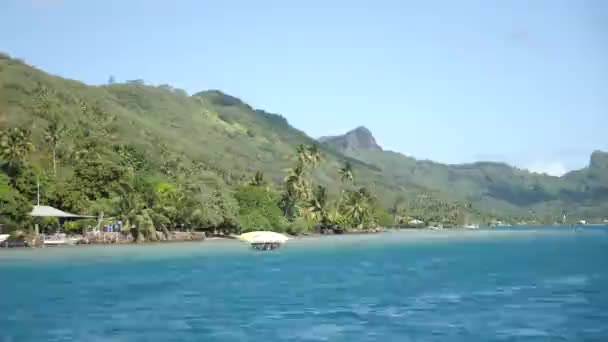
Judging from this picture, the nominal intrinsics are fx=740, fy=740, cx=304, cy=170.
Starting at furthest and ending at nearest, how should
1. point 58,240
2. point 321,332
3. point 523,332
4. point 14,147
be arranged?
point 14,147 → point 58,240 → point 321,332 → point 523,332

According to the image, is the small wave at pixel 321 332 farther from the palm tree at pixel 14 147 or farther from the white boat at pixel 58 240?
the palm tree at pixel 14 147

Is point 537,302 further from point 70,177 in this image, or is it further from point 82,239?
point 70,177

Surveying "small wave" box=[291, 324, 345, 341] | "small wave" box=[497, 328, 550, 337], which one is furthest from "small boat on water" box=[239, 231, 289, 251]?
"small wave" box=[497, 328, 550, 337]

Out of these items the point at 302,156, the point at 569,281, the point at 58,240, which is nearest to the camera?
the point at 569,281

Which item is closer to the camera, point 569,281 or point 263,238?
point 569,281

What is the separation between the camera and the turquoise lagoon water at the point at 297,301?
37469mm

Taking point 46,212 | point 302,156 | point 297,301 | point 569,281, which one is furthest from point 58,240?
point 569,281

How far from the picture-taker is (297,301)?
167 feet

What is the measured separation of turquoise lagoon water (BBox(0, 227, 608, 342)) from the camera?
37.5 m

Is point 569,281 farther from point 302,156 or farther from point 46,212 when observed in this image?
point 302,156

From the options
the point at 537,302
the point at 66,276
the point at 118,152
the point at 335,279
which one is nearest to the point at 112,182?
the point at 118,152

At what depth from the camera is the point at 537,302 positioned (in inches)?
1959

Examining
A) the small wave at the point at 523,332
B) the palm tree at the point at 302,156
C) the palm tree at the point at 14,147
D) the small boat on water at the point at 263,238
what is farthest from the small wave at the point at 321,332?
the palm tree at the point at 302,156

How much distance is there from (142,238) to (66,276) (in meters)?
73.2
